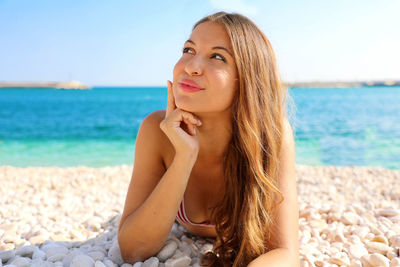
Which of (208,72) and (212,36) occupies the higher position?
(212,36)

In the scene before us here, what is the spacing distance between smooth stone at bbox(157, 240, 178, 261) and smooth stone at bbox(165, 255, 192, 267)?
0.11 metres

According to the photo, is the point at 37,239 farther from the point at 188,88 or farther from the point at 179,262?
the point at 188,88

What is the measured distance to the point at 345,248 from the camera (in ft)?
8.93

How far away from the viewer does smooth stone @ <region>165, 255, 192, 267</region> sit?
92.0 inches

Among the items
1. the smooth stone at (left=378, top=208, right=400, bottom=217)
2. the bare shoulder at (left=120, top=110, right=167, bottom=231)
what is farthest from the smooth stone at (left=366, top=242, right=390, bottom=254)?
the bare shoulder at (left=120, top=110, right=167, bottom=231)

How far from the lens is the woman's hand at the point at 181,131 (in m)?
2.21

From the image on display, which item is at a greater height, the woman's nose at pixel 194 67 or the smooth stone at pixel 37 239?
the woman's nose at pixel 194 67

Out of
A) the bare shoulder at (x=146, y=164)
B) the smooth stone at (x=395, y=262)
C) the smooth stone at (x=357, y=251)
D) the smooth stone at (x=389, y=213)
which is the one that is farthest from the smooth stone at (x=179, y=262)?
the smooth stone at (x=389, y=213)

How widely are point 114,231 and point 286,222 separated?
181cm

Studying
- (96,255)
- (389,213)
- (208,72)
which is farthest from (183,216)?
(389,213)

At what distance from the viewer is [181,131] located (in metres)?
2.25

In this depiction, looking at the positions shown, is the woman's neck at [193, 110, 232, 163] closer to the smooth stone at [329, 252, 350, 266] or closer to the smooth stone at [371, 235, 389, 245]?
the smooth stone at [329, 252, 350, 266]

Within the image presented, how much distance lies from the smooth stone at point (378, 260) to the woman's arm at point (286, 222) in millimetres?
631

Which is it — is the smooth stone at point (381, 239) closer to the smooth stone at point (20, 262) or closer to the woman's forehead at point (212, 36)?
the woman's forehead at point (212, 36)
